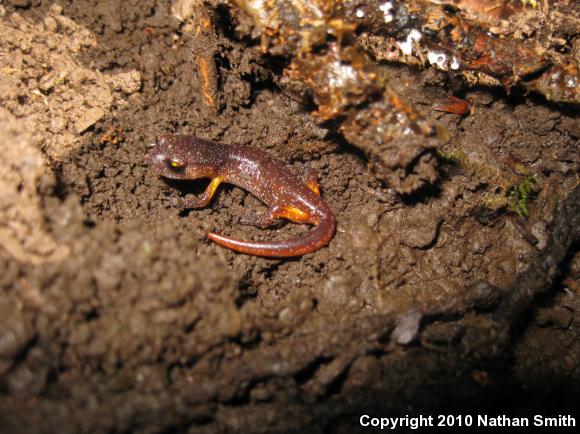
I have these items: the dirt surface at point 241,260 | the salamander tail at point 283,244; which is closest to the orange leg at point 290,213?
the dirt surface at point 241,260

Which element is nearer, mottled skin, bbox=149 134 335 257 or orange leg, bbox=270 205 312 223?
mottled skin, bbox=149 134 335 257

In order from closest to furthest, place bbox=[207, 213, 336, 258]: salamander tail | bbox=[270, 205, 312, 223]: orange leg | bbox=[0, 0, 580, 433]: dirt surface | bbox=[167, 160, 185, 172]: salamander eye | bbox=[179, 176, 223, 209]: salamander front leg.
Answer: bbox=[0, 0, 580, 433]: dirt surface
bbox=[207, 213, 336, 258]: salamander tail
bbox=[167, 160, 185, 172]: salamander eye
bbox=[179, 176, 223, 209]: salamander front leg
bbox=[270, 205, 312, 223]: orange leg

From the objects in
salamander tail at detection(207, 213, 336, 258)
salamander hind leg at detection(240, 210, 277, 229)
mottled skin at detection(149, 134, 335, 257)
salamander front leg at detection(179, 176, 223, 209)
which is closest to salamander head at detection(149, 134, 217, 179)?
mottled skin at detection(149, 134, 335, 257)

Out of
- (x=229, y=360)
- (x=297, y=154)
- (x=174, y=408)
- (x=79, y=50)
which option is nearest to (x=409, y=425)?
(x=229, y=360)

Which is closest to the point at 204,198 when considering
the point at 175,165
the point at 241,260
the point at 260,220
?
the point at 175,165

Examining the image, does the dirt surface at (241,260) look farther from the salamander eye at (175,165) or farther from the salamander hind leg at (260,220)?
the salamander eye at (175,165)

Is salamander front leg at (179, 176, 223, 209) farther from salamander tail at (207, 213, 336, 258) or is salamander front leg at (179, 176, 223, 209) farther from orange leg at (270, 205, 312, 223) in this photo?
orange leg at (270, 205, 312, 223)

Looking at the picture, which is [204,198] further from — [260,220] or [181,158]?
[260,220]

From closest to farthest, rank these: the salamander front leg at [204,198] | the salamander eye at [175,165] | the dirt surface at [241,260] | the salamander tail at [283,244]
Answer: the dirt surface at [241,260], the salamander tail at [283,244], the salamander eye at [175,165], the salamander front leg at [204,198]
